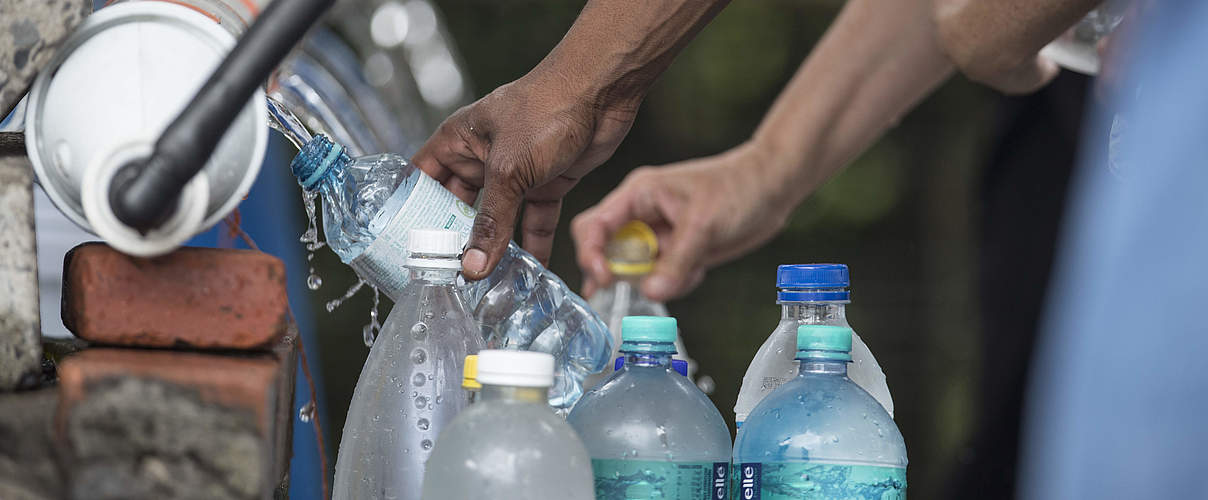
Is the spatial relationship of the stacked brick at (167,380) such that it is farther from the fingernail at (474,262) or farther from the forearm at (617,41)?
the forearm at (617,41)

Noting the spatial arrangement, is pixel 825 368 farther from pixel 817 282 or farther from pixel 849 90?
pixel 849 90

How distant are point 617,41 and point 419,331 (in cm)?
49

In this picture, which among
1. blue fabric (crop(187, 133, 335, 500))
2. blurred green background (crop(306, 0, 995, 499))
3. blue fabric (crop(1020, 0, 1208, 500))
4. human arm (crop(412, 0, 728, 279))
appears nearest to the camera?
blue fabric (crop(1020, 0, 1208, 500))

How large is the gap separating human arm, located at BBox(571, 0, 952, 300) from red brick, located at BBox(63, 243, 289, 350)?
4.22ft

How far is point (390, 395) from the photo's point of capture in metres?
1.15

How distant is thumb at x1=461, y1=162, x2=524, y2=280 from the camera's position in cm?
123

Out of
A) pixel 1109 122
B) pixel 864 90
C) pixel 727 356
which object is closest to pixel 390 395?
pixel 1109 122

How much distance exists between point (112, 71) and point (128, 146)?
11 cm

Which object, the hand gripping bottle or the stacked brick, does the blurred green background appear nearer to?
the hand gripping bottle

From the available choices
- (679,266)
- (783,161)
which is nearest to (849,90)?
(783,161)

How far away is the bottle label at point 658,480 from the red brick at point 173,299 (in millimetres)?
331

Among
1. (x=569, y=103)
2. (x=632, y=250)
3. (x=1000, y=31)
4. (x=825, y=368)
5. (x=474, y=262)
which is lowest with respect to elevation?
(x=825, y=368)

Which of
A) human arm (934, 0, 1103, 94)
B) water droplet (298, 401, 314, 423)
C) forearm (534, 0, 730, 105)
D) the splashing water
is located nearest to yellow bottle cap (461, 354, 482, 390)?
water droplet (298, 401, 314, 423)

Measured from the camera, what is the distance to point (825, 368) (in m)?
1.09
